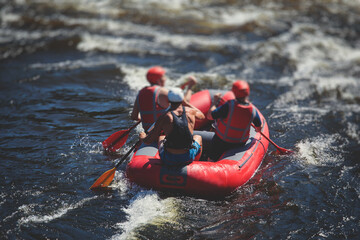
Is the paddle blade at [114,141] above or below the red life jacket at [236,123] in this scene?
below

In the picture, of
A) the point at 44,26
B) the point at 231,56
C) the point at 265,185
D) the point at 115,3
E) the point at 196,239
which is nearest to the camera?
the point at 196,239

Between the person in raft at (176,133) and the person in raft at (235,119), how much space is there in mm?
532

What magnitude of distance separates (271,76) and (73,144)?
20.4 feet

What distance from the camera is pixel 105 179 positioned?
201 inches

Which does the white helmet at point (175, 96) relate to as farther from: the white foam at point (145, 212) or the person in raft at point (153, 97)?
the white foam at point (145, 212)

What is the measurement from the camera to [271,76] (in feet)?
33.7

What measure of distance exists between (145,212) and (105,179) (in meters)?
0.81

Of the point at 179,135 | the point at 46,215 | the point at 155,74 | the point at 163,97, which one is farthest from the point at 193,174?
the point at 46,215

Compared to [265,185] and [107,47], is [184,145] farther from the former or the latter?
[107,47]

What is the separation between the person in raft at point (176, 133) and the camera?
453 cm

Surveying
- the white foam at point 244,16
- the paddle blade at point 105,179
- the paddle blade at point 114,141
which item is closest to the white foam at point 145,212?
the paddle blade at point 105,179

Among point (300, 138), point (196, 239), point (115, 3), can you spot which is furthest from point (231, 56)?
point (196, 239)

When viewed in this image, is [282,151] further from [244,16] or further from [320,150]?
[244,16]

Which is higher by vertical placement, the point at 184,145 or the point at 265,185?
the point at 184,145
